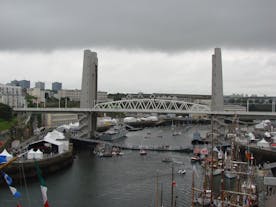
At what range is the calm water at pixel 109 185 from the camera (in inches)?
508

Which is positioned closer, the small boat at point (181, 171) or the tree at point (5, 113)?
the small boat at point (181, 171)

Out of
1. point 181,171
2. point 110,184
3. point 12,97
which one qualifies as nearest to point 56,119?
point 12,97

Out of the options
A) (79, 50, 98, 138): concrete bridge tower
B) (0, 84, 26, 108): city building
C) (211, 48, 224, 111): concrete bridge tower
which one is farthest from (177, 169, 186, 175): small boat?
(0, 84, 26, 108): city building

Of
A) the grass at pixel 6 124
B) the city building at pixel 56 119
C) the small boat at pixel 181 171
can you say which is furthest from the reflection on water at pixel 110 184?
the city building at pixel 56 119

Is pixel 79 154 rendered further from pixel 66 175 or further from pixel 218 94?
pixel 218 94

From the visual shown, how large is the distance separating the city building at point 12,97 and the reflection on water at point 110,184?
19344mm

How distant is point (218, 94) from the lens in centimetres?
3192

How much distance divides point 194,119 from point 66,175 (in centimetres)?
4473

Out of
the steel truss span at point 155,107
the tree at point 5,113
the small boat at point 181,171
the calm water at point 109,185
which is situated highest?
the steel truss span at point 155,107

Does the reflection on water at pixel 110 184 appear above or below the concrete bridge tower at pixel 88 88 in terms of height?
below

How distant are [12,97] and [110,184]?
27.2m

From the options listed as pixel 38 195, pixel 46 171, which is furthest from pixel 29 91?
pixel 38 195

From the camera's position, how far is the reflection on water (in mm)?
12906

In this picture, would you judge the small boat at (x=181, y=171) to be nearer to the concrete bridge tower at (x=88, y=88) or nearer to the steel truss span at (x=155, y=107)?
the steel truss span at (x=155, y=107)
